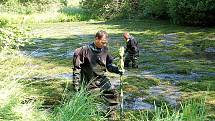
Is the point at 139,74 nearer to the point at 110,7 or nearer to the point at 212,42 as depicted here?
the point at 212,42

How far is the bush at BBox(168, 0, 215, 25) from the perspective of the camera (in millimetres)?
25375

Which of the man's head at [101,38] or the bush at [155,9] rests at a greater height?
the man's head at [101,38]

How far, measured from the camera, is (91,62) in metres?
8.20

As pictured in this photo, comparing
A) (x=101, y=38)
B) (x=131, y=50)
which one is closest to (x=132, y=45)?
(x=131, y=50)

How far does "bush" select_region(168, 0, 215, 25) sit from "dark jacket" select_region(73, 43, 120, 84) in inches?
702

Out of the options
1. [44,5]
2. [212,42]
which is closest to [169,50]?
[212,42]

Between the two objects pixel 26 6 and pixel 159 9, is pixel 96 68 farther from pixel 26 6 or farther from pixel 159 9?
pixel 26 6

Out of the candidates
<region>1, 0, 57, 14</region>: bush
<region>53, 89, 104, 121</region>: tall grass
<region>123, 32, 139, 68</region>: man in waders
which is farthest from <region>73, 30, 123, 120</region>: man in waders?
<region>1, 0, 57, 14</region>: bush

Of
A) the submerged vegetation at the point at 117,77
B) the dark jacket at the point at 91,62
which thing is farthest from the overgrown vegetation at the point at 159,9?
the dark jacket at the point at 91,62

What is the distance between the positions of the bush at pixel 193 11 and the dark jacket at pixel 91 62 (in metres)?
17.8

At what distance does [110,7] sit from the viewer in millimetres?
35875

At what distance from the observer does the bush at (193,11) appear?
2538 centimetres

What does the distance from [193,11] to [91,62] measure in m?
18.5

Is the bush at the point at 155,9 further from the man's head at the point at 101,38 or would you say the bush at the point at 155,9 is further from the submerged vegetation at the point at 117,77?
the man's head at the point at 101,38
